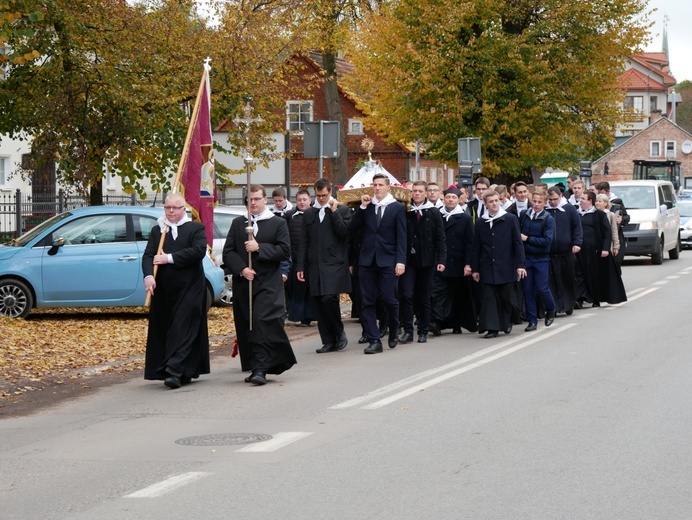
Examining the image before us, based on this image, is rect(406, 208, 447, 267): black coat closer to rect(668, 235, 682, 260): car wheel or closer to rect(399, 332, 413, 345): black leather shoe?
rect(399, 332, 413, 345): black leather shoe

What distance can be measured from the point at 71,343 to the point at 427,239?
14.8ft

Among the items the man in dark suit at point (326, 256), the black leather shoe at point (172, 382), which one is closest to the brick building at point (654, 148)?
the man in dark suit at point (326, 256)

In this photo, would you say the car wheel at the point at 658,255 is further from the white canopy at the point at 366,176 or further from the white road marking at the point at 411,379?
the white road marking at the point at 411,379

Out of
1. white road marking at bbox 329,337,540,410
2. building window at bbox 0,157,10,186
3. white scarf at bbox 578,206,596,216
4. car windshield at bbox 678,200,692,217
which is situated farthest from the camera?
building window at bbox 0,157,10,186

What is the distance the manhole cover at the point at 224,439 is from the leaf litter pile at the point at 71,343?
2.95 meters

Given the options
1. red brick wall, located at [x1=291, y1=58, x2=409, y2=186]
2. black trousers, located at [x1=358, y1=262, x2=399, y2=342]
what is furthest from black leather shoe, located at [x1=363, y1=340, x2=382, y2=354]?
red brick wall, located at [x1=291, y1=58, x2=409, y2=186]

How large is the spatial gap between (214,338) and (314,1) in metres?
19.9

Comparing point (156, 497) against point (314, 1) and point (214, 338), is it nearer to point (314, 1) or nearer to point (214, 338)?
point (214, 338)

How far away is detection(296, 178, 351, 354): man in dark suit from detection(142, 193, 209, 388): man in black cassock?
2473 millimetres

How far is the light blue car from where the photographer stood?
692 inches

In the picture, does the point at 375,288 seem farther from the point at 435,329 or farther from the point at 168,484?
the point at 168,484

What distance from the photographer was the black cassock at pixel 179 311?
1157 cm

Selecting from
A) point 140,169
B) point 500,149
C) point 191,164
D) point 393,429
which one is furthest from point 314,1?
point 393,429

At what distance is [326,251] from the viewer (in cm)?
1421
